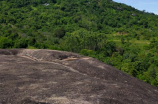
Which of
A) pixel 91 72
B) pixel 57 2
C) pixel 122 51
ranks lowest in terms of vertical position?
pixel 122 51

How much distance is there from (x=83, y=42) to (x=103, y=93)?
52.5m

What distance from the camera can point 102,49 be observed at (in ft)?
204

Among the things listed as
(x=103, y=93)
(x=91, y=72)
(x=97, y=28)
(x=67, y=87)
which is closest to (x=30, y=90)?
(x=67, y=87)

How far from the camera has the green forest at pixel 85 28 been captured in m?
56.8

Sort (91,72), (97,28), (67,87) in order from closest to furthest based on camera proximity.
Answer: (67,87) → (91,72) → (97,28)

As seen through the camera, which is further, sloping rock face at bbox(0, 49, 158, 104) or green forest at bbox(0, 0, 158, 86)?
green forest at bbox(0, 0, 158, 86)

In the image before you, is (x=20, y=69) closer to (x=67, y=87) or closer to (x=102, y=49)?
(x=67, y=87)

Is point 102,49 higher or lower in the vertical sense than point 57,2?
lower

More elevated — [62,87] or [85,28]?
[62,87]

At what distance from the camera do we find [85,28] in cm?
9731

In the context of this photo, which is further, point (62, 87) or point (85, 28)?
point (85, 28)

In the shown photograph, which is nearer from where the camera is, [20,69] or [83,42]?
[20,69]

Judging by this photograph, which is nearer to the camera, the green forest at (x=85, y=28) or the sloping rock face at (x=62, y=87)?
the sloping rock face at (x=62, y=87)

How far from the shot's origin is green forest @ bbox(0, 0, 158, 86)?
56.8m
